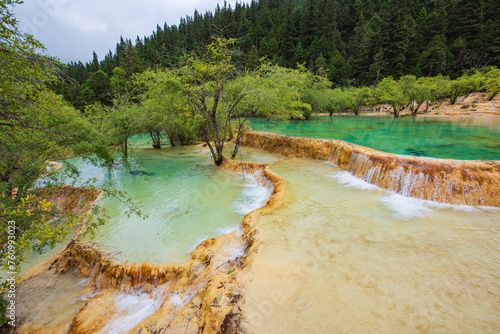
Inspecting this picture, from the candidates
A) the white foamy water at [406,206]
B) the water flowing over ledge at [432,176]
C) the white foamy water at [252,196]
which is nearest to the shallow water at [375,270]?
the white foamy water at [406,206]

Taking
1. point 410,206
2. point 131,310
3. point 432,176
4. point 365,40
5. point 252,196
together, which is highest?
point 365,40

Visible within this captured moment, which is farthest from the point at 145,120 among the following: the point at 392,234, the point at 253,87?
the point at 392,234

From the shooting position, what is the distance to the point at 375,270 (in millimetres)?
3811

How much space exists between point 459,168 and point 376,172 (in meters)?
2.28

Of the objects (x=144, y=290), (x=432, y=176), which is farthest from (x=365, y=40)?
(x=144, y=290)

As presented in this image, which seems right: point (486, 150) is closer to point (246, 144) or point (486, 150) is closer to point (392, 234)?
point (392, 234)

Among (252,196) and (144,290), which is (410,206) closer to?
(252,196)

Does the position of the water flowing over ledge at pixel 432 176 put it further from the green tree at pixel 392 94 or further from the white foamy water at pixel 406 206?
the green tree at pixel 392 94

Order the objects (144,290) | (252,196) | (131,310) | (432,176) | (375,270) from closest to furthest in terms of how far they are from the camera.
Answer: (375,270)
(131,310)
(144,290)
(432,176)
(252,196)

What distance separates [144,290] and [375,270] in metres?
4.39

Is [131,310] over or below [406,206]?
below

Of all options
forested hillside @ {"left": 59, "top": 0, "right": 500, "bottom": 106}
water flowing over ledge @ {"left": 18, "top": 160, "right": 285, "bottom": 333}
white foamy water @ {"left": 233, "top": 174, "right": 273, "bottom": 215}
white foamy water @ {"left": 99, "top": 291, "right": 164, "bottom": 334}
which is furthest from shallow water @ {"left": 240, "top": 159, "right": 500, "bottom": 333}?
forested hillside @ {"left": 59, "top": 0, "right": 500, "bottom": 106}

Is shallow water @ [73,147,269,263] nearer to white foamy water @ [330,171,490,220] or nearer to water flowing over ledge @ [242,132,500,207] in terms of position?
white foamy water @ [330,171,490,220]

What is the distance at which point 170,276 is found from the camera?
4348 millimetres
